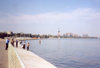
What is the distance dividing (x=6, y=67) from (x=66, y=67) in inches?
337

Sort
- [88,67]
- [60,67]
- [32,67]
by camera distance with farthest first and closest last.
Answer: [88,67] → [60,67] → [32,67]

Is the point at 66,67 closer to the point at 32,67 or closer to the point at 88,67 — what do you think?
the point at 88,67

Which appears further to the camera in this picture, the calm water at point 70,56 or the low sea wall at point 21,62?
the calm water at point 70,56

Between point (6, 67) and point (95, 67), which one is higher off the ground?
point (6, 67)

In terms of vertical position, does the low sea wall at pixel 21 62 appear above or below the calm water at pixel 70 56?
above

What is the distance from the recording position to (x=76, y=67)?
18.3 meters

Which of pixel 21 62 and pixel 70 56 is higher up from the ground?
pixel 21 62

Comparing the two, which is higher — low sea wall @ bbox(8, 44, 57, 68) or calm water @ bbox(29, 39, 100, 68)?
low sea wall @ bbox(8, 44, 57, 68)

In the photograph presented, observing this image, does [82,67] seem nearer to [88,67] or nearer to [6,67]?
[88,67]

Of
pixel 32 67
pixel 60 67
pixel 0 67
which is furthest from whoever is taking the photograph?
pixel 60 67

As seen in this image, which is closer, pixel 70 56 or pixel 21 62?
pixel 21 62

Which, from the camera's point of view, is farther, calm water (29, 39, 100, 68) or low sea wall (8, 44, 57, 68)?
calm water (29, 39, 100, 68)

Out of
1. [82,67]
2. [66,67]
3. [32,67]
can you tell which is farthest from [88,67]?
[32,67]

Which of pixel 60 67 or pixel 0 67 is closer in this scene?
pixel 0 67
